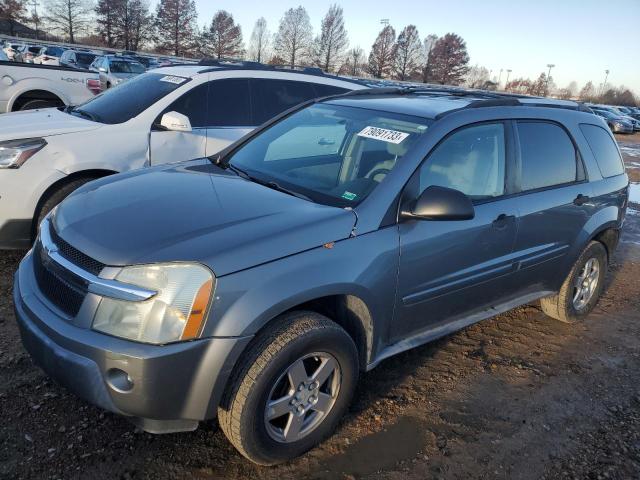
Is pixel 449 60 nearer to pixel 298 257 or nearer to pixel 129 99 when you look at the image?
pixel 129 99

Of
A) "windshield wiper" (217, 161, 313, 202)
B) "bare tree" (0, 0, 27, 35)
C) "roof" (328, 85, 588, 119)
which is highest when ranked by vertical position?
"bare tree" (0, 0, 27, 35)

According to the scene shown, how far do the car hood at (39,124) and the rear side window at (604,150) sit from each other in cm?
428

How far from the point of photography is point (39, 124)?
4684mm

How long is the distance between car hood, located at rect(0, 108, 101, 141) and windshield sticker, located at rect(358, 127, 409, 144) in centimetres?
275

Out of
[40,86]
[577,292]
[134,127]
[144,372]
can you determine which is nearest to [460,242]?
[144,372]

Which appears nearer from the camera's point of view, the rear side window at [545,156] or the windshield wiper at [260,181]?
the windshield wiper at [260,181]

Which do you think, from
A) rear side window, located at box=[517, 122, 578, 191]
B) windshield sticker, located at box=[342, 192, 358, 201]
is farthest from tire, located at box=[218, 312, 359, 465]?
rear side window, located at box=[517, 122, 578, 191]

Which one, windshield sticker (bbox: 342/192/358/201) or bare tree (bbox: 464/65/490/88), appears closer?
windshield sticker (bbox: 342/192/358/201)

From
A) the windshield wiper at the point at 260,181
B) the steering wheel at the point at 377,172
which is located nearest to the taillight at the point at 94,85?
the windshield wiper at the point at 260,181

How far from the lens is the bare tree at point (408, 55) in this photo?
75125 millimetres

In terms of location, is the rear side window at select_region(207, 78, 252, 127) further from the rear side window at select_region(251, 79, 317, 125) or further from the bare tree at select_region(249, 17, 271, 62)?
the bare tree at select_region(249, 17, 271, 62)

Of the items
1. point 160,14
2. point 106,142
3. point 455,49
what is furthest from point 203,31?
point 106,142

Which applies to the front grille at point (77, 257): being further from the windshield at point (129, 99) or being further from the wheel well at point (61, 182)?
the windshield at point (129, 99)

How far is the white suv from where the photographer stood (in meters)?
4.28
